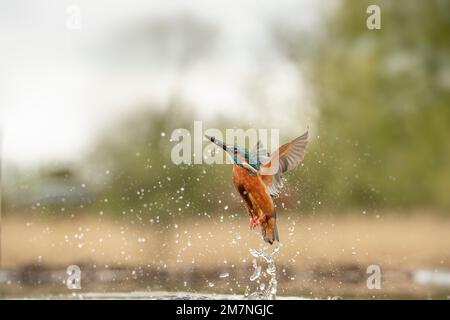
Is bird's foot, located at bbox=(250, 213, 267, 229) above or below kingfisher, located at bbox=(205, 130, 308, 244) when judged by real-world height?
below

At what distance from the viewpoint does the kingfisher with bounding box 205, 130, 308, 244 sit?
10.9 feet

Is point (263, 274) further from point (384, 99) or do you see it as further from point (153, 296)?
point (384, 99)

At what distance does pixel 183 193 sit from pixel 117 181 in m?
0.31

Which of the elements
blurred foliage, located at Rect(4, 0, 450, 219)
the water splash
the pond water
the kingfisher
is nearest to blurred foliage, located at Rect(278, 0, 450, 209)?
blurred foliage, located at Rect(4, 0, 450, 219)

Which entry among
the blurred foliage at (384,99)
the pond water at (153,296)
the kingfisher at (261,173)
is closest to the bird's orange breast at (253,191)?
the kingfisher at (261,173)


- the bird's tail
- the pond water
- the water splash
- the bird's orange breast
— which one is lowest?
the pond water

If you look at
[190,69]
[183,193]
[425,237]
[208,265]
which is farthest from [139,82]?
[425,237]

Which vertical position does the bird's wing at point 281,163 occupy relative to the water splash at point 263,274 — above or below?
above

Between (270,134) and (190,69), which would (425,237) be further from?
(190,69)

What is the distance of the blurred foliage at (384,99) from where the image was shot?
3.96 m

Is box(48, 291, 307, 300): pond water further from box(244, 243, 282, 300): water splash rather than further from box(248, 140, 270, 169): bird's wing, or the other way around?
box(248, 140, 270, 169): bird's wing

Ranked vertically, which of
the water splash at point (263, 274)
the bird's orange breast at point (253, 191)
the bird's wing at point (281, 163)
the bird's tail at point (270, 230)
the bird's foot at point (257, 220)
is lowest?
the water splash at point (263, 274)

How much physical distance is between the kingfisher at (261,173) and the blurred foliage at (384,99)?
50 cm

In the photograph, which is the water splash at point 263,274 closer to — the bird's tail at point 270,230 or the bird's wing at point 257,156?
Result: the bird's tail at point 270,230
